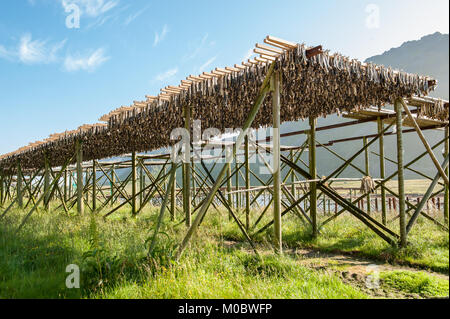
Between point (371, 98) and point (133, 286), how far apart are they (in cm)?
576

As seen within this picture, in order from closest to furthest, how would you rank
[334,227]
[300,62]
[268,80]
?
[300,62] → [268,80] → [334,227]

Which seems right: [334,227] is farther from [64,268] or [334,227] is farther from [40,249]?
[40,249]

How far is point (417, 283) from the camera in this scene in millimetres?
4117

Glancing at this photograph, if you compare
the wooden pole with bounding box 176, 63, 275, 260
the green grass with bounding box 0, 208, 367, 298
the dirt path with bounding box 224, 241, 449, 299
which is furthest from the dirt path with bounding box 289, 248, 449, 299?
the wooden pole with bounding box 176, 63, 275, 260

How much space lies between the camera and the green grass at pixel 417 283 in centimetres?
390

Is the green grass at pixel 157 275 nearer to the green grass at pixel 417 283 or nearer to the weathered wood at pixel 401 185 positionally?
the green grass at pixel 417 283

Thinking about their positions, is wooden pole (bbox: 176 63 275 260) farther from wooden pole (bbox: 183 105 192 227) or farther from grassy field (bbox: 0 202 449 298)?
wooden pole (bbox: 183 105 192 227)

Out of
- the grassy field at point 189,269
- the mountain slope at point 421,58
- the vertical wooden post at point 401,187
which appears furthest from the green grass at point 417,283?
the mountain slope at point 421,58

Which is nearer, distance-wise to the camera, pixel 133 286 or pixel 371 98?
pixel 133 286

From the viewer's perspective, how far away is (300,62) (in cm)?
495

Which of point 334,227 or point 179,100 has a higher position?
point 179,100

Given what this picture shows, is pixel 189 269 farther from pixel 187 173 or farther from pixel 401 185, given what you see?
pixel 401 185

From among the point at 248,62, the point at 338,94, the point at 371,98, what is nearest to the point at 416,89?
the point at 371,98

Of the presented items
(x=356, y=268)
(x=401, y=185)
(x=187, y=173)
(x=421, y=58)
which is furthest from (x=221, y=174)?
(x=421, y=58)
